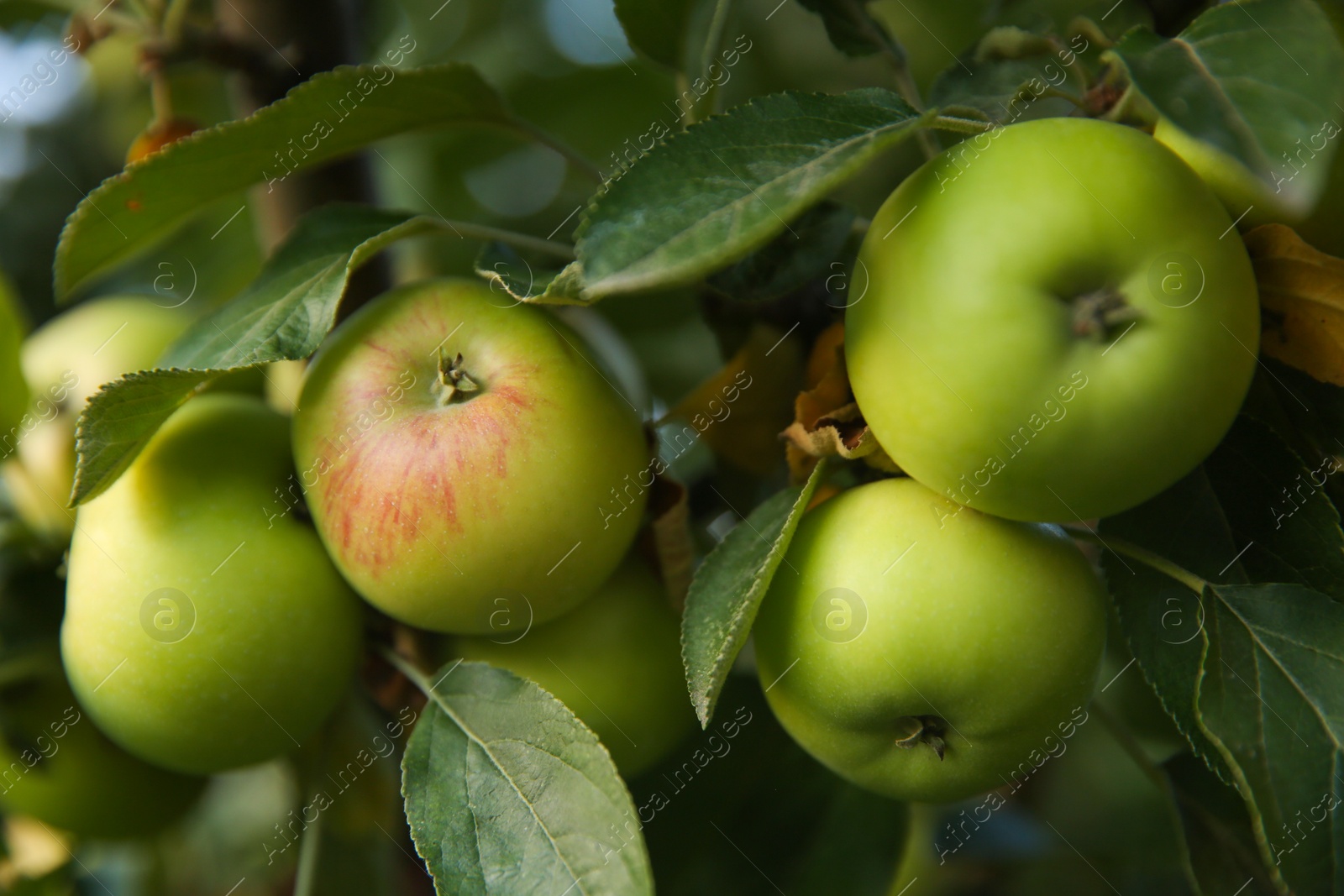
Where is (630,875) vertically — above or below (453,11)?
below

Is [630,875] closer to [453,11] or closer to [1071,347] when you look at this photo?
[1071,347]

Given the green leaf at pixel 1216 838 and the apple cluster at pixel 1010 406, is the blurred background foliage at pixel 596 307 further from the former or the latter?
the apple cluster at pixel 1010 406

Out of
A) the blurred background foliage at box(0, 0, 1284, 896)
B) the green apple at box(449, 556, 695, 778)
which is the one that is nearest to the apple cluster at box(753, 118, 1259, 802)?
the green apple at box(449, 556, 695, 778)

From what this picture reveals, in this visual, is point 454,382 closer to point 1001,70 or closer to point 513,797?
point 513,797

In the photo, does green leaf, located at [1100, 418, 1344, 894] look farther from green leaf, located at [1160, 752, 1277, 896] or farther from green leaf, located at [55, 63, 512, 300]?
green leaf, located at [55, 63, 512, 300]

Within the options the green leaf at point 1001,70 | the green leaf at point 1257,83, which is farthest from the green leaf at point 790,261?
the green leaf at point 1257,83

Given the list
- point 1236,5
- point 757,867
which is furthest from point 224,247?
point 1236,5
